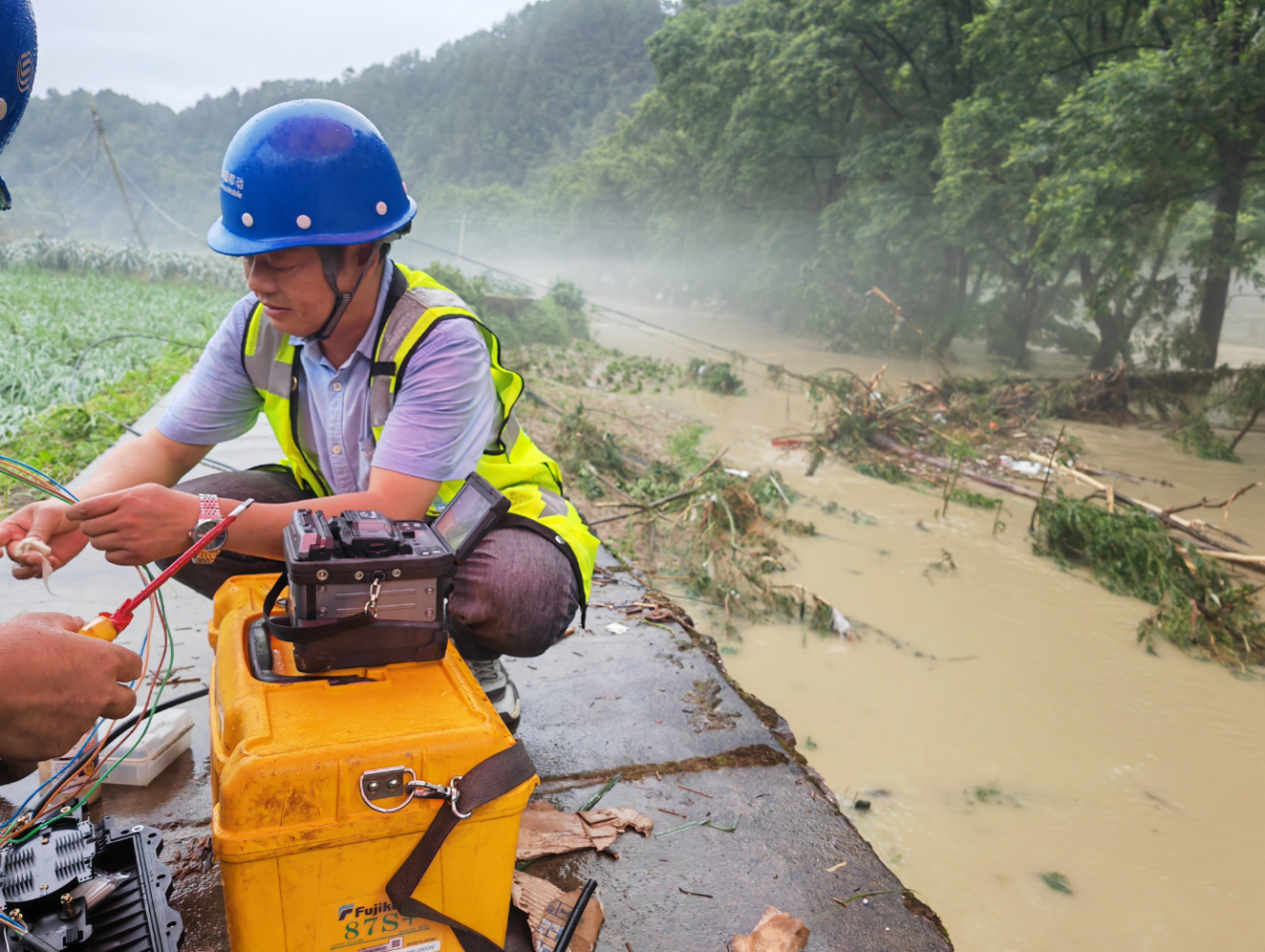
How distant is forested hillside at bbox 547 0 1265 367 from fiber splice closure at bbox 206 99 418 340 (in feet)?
34.2

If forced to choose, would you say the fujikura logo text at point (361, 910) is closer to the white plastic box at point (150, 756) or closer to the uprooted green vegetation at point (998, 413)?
the white plastic box at point (150, 756)

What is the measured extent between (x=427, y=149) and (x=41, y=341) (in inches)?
4118

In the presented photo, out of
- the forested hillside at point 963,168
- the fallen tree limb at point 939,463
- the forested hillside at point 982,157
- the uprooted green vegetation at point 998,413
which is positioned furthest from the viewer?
the forested hillside at point 963,168

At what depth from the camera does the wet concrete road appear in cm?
158

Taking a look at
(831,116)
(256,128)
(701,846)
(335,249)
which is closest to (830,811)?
(701,846)

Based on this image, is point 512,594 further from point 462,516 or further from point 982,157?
point 982,157

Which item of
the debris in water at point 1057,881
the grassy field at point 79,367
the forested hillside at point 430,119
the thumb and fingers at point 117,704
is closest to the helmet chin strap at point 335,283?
the thumb and fingers at point 117,704

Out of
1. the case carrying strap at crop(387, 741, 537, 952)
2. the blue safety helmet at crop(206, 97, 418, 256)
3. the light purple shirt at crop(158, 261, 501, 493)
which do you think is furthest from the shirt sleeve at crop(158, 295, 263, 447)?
the case carrying strap at crop(387, 741, 537, 952)

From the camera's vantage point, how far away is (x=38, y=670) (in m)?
1.13

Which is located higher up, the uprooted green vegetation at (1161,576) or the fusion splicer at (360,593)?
the fusion splicer at (360,593)

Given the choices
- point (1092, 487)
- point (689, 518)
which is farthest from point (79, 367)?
point (1092, 487)

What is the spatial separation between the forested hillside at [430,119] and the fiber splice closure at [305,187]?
81686 millimetres

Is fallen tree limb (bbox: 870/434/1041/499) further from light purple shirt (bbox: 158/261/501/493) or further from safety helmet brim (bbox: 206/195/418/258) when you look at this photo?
safety helmet brim (bbox: 206/195/418/258)

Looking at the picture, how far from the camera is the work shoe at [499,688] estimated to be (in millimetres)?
1981
